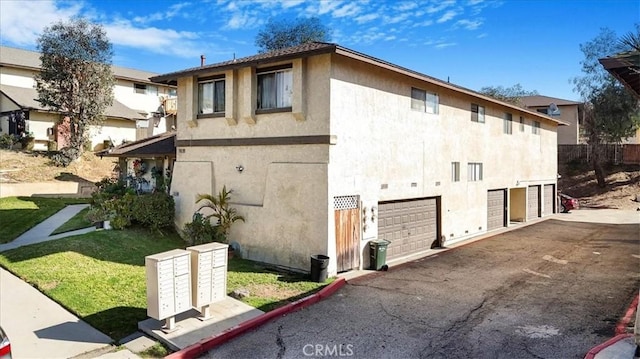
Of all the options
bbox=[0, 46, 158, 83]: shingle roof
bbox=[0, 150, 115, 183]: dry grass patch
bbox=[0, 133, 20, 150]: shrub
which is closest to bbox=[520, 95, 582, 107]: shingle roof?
bbox=[0, 46, 158, 83]: shingle roof

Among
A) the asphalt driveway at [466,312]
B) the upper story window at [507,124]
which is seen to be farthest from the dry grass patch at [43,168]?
the upper story window at [507,124]

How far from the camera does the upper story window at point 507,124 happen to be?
2316cm

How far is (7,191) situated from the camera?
23.7 metres

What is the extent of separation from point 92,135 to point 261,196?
84.2 feet

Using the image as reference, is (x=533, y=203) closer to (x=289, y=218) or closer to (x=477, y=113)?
(x=477, y=113)

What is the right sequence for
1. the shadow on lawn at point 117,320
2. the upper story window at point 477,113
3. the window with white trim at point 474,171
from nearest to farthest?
the shadow on lawn at point 117,320
the window with white trim at point 474,171
the upper story window at point 477,113

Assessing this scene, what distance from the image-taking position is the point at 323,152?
12.3 meters

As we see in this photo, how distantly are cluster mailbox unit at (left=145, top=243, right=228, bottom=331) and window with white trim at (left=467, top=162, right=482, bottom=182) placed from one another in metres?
14.2

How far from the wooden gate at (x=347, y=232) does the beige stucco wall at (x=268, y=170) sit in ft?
1.93

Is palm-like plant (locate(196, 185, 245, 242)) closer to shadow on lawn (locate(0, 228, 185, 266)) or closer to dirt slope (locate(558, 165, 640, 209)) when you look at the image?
shadow on lawn (locate(0, 228, 185, 266))

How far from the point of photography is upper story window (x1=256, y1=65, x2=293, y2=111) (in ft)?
42.9

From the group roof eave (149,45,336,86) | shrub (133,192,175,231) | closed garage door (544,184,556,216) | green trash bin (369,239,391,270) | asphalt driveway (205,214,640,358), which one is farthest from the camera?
closed garage door (544,184,556,216)

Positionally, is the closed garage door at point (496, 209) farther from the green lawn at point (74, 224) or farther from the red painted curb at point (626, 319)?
the green lawn at point (74, 224)

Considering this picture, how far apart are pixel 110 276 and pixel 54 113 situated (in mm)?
26552
